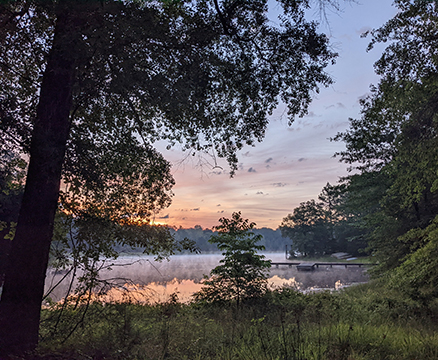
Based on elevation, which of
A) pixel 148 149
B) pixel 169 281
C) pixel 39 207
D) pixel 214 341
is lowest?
pixel 169 281

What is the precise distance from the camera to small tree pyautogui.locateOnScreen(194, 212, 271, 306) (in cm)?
1138

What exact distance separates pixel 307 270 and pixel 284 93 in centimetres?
4280

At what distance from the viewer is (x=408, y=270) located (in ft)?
31.1

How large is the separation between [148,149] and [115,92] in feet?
6.80

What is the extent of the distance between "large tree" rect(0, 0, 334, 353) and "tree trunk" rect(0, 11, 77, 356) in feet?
0.06

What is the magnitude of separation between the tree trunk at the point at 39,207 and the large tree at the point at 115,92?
0.7 inches

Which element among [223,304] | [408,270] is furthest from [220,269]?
[408,270]

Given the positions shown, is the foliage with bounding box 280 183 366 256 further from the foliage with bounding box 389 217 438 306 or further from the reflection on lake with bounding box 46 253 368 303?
the foliage with bounding box 389 217 438 306

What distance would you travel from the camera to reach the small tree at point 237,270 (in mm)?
11375

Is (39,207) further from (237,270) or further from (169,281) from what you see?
(169,281)

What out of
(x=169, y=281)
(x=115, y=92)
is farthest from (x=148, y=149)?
(x=169, y=281)

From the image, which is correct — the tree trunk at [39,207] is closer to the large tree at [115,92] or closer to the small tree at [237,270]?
the large tree at [115,92]

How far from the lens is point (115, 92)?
6379mm

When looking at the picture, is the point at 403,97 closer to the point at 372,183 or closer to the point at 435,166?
the point at 435,166
